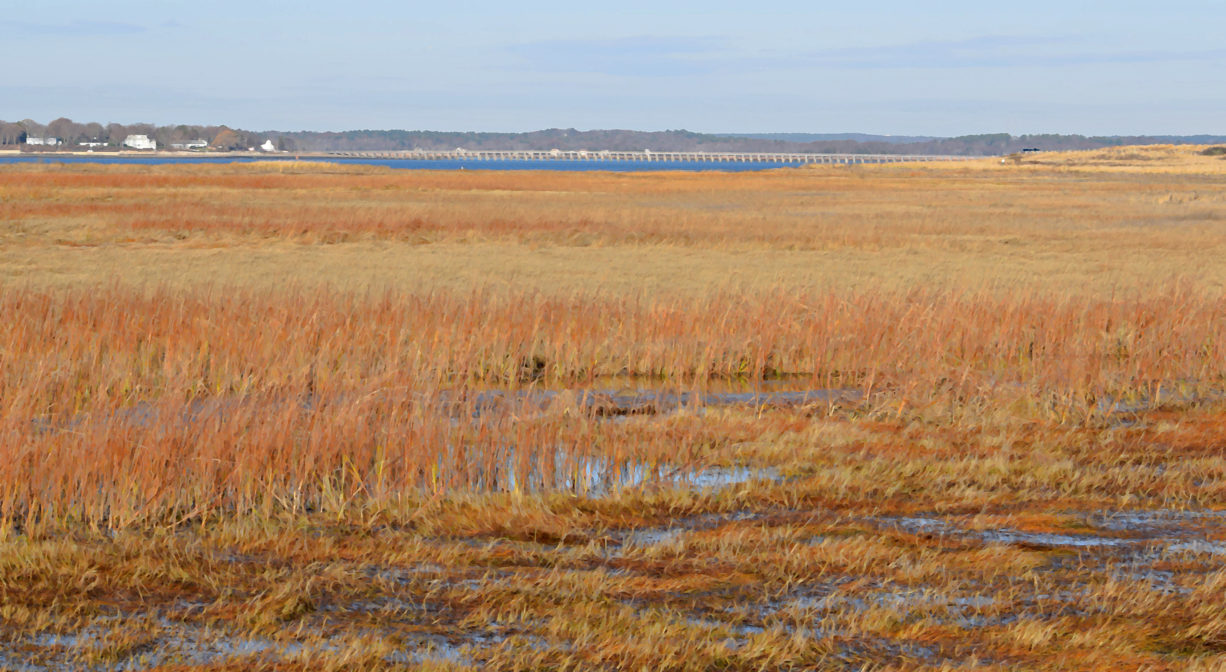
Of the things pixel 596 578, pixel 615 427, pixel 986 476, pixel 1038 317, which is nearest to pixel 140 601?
pixel 596 578

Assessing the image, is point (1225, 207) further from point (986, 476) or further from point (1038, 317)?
point (986, 476)

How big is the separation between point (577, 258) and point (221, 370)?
15380 mm

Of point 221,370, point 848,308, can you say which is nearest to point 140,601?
point 221,370

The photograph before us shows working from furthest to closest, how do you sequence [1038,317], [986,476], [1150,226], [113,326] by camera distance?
[1150,226] → [1038,317] → [113,326] → [986,476]

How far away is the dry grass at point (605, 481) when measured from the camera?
5754mm

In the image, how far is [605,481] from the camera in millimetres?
9086

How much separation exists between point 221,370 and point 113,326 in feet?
6.52

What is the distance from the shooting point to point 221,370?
12.8 meters

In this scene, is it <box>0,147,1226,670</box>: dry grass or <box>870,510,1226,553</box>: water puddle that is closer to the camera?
<box>0,147,1226,670</box>: dry grass

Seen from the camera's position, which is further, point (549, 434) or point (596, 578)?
point (549, 434)

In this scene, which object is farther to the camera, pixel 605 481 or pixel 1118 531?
pixel 605 481

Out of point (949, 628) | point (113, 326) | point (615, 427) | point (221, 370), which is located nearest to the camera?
point (949, 628)

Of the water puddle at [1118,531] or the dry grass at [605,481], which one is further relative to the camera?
the water puddle at [1118,531]

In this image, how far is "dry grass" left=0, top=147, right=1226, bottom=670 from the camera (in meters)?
5.75
